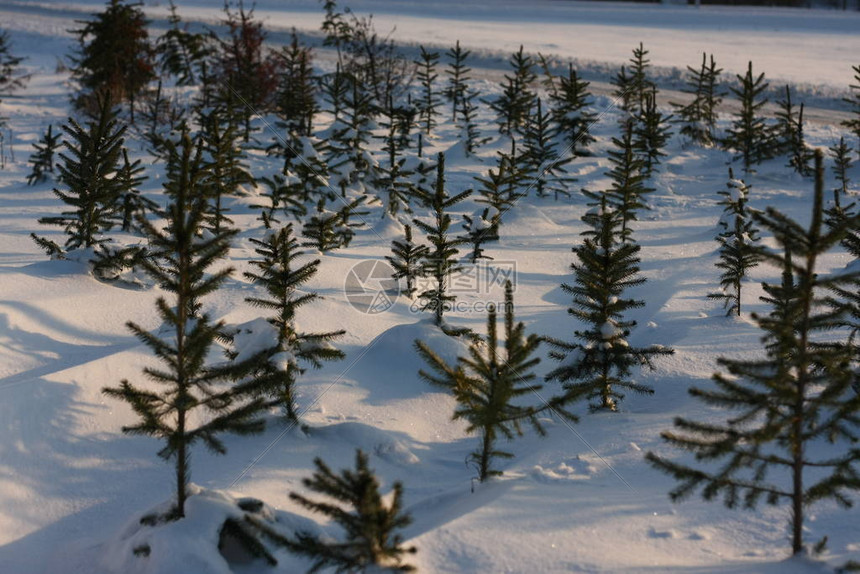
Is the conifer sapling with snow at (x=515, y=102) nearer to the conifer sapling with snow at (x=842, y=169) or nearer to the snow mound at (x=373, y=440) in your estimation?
the conifer sapling with snow at (x=842, y=169)

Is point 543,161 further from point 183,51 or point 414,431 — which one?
point 183,51

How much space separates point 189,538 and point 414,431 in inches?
119

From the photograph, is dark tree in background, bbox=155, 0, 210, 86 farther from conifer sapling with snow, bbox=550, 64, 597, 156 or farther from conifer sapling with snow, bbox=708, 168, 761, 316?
conifer sapling with snow, bbox=708, 168, 761, 316

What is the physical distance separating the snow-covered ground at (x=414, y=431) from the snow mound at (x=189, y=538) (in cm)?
12

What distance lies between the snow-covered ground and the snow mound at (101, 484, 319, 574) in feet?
0.38

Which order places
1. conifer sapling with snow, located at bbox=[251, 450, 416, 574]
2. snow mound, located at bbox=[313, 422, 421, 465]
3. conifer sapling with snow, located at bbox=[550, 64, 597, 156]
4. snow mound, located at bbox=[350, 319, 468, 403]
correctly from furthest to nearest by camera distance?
conifer sapling with snow, located at bbox=[550, 64, 597, 156] < snow mound, located at bbox=[350, 319, 468, 403] < snow mound, located at bbox=[313, 422, 421, 465] < conifer sapling with snow, located at bbox=[251, 450, 416, 574]

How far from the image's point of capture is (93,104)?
19.5 m

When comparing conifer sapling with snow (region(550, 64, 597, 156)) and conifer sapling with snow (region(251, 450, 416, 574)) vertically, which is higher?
conifer sapling with snow (region(550, 64, 597, 156))

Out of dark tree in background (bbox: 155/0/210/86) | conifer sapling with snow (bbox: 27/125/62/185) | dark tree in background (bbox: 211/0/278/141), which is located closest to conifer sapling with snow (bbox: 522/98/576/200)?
dark tree in background (bbox: 211/0/278/141)

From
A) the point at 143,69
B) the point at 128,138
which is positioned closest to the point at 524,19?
the point at 143,69

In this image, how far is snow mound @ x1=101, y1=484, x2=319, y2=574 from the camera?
4926mm

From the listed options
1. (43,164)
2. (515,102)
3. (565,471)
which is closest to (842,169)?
(515,102)

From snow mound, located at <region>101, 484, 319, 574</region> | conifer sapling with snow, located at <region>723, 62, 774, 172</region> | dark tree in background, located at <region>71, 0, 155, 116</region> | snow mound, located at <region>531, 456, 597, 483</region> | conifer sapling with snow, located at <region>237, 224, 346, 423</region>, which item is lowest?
snow mound, located at <region>531, 456, 597, 483</region>

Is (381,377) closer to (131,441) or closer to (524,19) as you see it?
(131,441)
